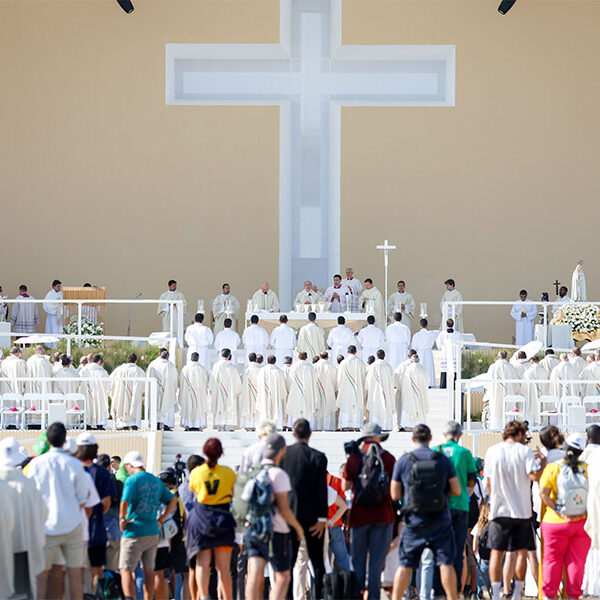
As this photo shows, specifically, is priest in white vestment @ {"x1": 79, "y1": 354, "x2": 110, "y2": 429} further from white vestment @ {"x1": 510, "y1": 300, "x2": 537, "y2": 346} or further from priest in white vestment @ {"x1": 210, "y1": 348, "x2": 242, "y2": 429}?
white vestment @ {"x1": 510, "y1": 300, "x2": 537, "y2": 346}

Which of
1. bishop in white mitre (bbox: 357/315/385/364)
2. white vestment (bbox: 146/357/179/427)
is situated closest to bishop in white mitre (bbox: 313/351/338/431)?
white vestment (bbox: 146/357/179/427)

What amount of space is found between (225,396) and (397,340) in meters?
3.70

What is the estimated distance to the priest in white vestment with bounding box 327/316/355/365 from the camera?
18.6 m

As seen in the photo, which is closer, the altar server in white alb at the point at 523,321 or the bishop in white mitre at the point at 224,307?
the bishop in white mitre at the point at 224,307

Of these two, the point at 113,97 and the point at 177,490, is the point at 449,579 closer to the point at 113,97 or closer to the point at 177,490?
the point at 177,490

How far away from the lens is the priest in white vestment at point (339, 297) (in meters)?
20.4

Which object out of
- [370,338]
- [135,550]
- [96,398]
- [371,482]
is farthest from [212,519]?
[370,338]

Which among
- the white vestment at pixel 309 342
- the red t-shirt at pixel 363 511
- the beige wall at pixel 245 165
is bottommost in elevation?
the red t-shirt at pixel 363 511

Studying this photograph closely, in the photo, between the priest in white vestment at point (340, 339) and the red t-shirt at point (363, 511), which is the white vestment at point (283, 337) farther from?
the red t-shirt at point (363, 511)

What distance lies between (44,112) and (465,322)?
9153 mm

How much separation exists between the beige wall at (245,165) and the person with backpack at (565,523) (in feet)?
52.4

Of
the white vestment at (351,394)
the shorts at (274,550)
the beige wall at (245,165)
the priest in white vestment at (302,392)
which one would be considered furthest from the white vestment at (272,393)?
the beige wall at (245,165)

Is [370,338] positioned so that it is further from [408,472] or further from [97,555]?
[408,472]

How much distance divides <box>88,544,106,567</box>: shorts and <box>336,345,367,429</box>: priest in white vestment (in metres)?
8.04
